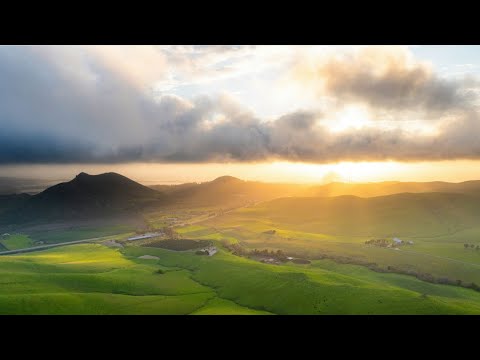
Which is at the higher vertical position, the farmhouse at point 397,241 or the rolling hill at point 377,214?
the rolling hill at point 377,214

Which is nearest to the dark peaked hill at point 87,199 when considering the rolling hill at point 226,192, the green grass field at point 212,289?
the rolling hill at point 226,192

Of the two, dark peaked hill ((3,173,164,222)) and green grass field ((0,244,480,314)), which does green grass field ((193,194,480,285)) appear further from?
dark peaked hill ((3,173,164,222))

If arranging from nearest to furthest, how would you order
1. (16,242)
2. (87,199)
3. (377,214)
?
(16,242) → (377,214) → (87,199)

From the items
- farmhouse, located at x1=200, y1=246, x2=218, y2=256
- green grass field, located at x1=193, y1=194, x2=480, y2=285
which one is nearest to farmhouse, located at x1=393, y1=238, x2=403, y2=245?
green grass field, located at x1=193, y1=194, x2=480, y2=285

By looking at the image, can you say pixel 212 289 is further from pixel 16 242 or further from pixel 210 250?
pixel 16 242

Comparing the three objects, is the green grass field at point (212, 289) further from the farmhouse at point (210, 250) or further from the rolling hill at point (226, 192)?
the rolling hill at point (226, 192)

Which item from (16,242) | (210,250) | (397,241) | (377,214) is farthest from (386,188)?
(16,242)
